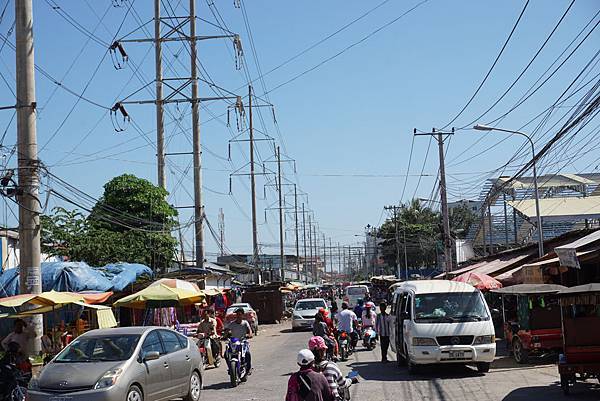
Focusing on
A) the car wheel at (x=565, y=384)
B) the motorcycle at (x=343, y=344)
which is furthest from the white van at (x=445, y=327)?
the car wheel at (x=565, y=384)

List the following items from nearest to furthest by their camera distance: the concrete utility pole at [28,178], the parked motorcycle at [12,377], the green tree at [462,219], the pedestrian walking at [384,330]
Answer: the parked motorcycle at [12,377] → the concrete utility pole at [28,178] → the pedestrian walking at [384,330] → the green tree at [462,219]

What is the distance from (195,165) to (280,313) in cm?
1811

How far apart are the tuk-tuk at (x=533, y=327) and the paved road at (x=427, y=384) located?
46 cm

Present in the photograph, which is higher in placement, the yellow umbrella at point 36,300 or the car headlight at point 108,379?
the yellow umbrella at point 36,300

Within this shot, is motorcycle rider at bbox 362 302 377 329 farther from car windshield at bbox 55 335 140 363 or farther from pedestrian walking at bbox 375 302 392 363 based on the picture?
car windshield at bbox 55 335 140 363

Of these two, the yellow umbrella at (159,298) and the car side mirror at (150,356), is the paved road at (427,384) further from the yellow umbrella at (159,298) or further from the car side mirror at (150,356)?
the yellow umbrella at (159,298)

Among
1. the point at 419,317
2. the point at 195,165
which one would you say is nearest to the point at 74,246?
the point at 195,165

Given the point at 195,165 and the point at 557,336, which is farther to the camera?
the point at 195,165

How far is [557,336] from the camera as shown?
65.6 feet

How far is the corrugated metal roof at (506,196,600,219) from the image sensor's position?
1859 inches

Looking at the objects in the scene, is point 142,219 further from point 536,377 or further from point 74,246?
point 536,377

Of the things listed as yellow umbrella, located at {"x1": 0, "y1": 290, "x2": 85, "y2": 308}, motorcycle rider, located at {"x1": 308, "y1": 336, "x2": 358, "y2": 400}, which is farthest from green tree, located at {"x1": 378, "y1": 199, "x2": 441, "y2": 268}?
motorcycle rider, located at {"x1": 308, "y1": 336, "x2": 358, "y2": 400}

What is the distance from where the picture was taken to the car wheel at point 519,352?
2031 centimetres

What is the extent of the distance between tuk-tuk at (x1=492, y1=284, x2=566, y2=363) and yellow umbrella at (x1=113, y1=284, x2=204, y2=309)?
372 inches
